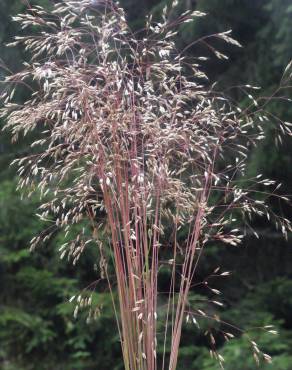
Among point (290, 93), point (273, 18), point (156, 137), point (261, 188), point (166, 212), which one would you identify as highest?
point (156, 137)

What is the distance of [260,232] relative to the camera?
5.75 meters

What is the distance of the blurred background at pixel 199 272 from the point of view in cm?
513

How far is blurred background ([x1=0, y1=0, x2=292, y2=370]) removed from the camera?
513cm

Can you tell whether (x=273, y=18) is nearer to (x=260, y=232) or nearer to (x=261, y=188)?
(x=261, y=188)

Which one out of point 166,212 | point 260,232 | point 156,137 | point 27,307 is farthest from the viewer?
point 27,307

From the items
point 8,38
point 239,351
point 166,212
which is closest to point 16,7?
point 8,38

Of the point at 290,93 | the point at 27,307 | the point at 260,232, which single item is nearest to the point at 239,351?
the point at 260,232

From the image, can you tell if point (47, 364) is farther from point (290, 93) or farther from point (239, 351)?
point (290, 93)

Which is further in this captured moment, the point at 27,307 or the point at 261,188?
the point at 27,307

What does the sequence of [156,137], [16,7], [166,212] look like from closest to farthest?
[156,137]
[166,212]
[16,7]

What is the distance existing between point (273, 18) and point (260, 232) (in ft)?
5.56

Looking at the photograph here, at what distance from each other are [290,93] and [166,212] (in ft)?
8.81

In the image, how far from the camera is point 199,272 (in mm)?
5945

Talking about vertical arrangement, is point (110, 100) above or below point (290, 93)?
above
